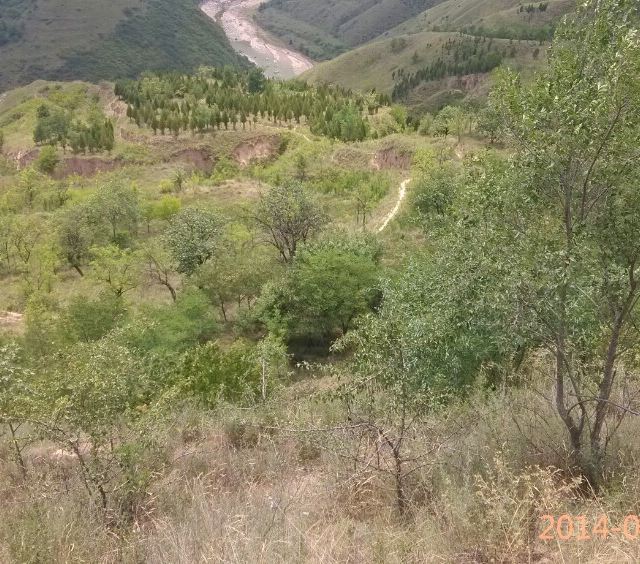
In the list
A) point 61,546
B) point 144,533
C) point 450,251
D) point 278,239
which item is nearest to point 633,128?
point 450,251

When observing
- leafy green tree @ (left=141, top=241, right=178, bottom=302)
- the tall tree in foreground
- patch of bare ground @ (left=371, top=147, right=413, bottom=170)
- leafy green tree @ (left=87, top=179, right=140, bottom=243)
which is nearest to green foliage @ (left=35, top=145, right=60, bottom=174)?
leafy green tree @ (left=87, top=179, right=140, bottom=243)

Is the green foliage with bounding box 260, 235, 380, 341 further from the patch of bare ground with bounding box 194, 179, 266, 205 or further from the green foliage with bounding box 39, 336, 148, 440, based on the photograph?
the patch of bare ground with bounding box 194, 179, 266, 205

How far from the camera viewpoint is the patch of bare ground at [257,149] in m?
79.8

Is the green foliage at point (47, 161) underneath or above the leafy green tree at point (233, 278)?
underneath

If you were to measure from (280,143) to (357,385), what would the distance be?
77214mm

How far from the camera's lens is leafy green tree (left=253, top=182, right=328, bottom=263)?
108 feet

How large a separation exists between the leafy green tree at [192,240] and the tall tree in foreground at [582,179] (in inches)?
1159

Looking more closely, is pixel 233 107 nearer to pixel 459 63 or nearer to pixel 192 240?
pixel 192 240

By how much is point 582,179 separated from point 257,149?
7792 centimetres

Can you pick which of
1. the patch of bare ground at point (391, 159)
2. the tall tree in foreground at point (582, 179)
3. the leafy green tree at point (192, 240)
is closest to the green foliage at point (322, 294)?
the leafy green tree at point (192, 240)

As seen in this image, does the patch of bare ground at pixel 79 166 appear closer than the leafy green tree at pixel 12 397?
No

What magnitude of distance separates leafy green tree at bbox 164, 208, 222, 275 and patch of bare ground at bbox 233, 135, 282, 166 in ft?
148

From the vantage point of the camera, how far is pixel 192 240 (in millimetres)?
35031
